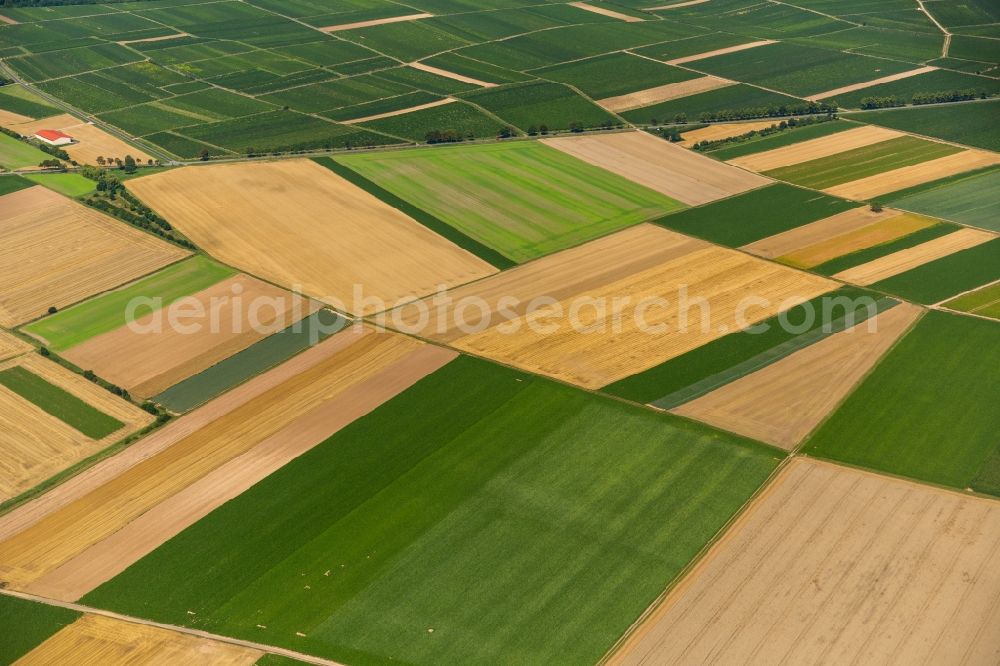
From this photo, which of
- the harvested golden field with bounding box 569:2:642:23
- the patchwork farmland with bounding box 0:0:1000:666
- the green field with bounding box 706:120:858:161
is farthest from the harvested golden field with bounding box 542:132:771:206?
the harvested golden field with bounding box 569:2:642:23

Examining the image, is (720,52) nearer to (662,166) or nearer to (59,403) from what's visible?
(662,166)

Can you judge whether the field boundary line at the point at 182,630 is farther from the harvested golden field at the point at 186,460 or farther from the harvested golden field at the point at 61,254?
the harvested golden field at the point at 61,254

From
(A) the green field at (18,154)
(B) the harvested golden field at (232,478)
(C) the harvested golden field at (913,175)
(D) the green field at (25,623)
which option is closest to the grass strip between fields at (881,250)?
(C) the harvested golden field at (913,175)

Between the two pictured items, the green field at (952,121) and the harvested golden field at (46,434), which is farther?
the green field at (952,121)

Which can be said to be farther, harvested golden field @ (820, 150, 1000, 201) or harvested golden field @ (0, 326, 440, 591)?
harvested golden field @ (820, 150, 1000, 201)

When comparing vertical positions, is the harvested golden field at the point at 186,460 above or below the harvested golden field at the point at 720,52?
below

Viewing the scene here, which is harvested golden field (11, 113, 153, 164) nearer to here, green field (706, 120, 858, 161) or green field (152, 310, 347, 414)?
green field (152, 310, 347, 414)

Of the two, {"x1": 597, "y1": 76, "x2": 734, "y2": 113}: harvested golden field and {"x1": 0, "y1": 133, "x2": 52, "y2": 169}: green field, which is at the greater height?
{"x1": 597, "y1": 76, "x2": 734, "y2": 113}: harvested golden field
